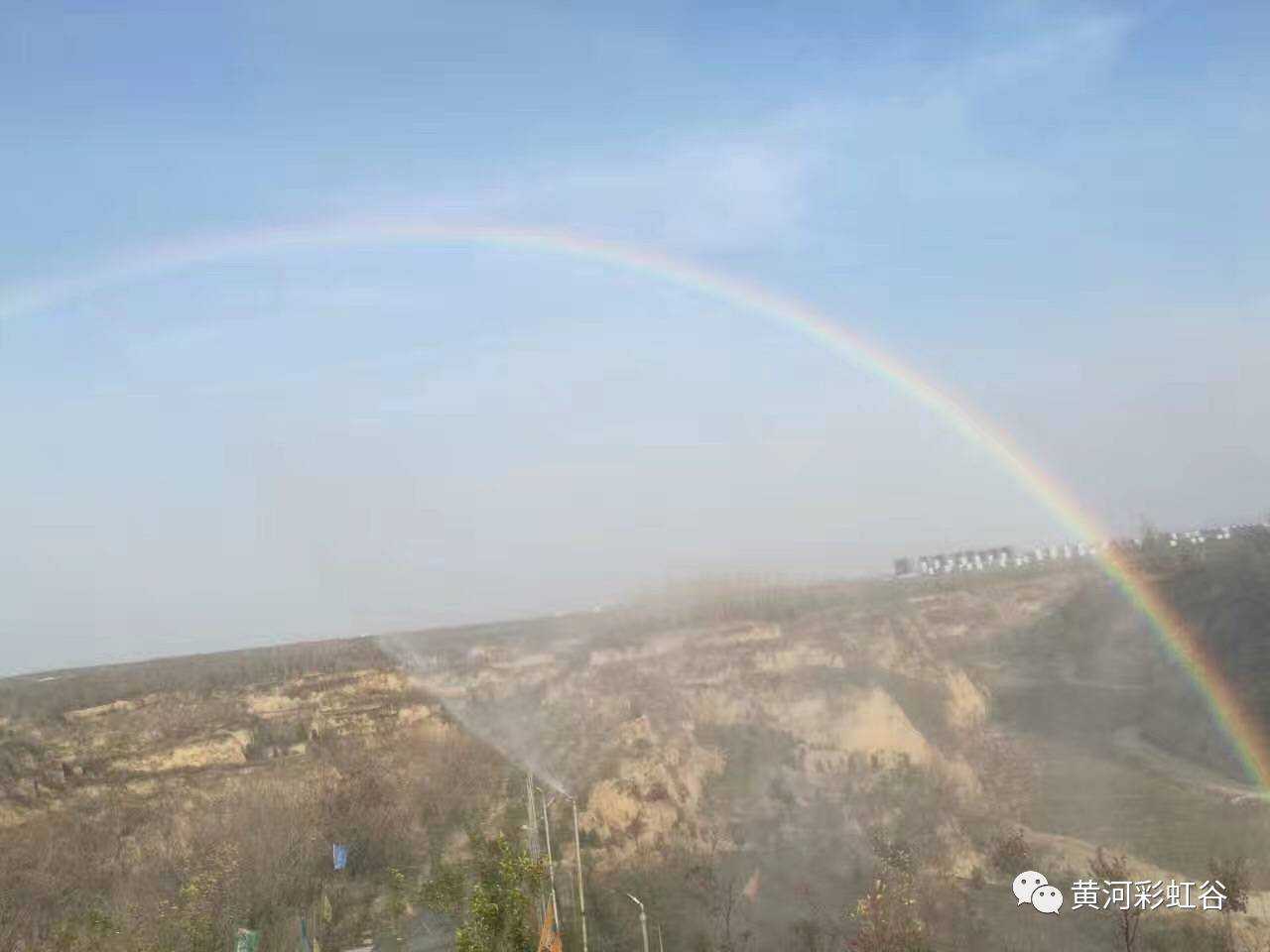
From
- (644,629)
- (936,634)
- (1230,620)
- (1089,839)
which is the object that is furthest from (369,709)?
(1230,620)

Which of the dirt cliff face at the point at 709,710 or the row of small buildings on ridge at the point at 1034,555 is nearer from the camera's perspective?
the dirt cliff face at the point at 709,710

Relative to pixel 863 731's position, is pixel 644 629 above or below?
above

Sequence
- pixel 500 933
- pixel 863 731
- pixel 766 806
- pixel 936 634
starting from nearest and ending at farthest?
pixel 500 933
pixel 766 806
pixel 863 731
pixel 936 634

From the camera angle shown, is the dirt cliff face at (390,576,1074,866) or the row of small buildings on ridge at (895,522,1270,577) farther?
the row of small buildings on ridge at (895,522,1270,577)

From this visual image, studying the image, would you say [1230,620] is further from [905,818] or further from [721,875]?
[721,875]

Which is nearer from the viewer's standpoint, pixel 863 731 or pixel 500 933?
pixel 500 933

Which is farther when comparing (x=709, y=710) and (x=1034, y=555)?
(x=1034, y=555)

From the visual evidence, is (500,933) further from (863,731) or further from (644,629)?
(644,629)

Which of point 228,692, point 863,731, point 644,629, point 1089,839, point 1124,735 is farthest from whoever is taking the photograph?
point 644,629

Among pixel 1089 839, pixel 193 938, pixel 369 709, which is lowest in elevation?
pixel 1089 839
